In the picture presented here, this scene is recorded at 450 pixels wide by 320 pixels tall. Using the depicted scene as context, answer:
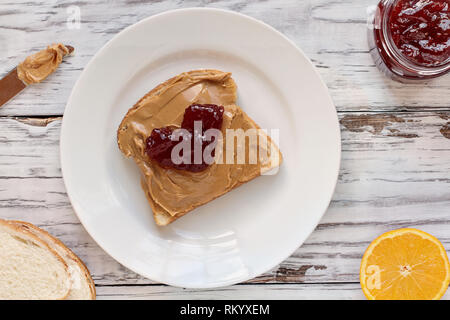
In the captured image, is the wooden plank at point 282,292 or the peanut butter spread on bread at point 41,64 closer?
the peanut butter spread on bread at point 41,64

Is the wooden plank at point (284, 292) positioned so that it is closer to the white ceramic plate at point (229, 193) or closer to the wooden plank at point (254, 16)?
the white ceramic plate at point (229, 193)

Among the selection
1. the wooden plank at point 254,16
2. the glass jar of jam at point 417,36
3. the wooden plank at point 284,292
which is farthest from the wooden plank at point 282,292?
the glass jar of jam at point 417,36

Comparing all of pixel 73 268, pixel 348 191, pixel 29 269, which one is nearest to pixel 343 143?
pixel 348 191

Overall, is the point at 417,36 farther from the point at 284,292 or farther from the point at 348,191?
the point at 284,292

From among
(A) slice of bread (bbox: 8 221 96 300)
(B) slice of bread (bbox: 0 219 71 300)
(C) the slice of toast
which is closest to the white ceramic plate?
(C) the slice of toast

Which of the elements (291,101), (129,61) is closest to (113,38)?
(129,61)
